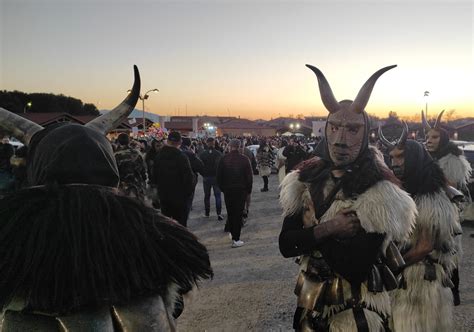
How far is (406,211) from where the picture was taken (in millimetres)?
2338

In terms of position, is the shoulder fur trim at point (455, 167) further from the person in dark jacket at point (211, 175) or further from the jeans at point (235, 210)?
the person in dark jacket at point (211, 175)

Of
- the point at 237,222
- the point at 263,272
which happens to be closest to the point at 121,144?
the point at 237,222

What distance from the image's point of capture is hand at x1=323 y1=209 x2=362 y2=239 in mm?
2246

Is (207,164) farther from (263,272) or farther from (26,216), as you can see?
(26,216)

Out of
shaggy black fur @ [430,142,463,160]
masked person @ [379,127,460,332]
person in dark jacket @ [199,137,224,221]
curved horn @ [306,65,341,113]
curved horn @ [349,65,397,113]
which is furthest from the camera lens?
person in dark jacket @ [199,137,224,221]

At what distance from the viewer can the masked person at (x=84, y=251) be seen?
103 cm

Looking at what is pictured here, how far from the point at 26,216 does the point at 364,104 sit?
2.09 meters

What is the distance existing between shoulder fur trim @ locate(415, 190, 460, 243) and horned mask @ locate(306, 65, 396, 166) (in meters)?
1.18

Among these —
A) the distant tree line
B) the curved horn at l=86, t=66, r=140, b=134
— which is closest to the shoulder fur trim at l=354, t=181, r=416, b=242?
the curved horn at l=86, t=66, r=140, b=134

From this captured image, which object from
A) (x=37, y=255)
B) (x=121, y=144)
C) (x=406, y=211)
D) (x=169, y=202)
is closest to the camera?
(x=37, y=255)

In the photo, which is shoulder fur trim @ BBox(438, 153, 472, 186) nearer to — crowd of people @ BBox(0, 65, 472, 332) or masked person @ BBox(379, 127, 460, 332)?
crowd of people @ BBox(0, 65, 472, 332)

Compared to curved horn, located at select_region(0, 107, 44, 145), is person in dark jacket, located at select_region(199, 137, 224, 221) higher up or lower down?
lower down

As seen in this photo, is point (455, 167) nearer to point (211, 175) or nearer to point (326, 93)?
point (326, 93)

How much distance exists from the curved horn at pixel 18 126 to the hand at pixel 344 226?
5.47 ft
